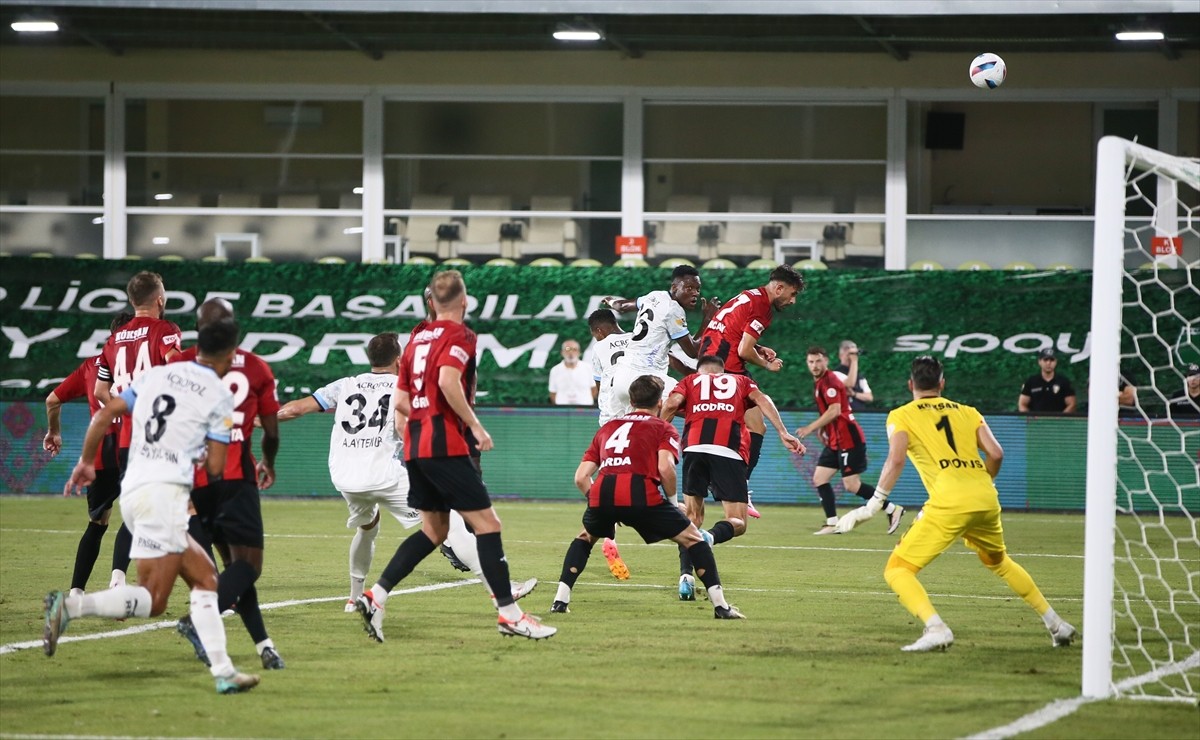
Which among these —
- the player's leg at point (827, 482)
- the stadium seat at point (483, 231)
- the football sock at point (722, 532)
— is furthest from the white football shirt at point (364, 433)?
the stadium seat at point (483, 231)

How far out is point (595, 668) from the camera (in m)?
7.89

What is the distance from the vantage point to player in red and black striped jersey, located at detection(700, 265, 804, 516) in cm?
1220

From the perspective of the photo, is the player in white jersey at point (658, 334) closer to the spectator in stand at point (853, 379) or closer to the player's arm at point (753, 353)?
the player's arm at point (753, 353)

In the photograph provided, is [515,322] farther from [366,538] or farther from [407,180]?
[366,538]

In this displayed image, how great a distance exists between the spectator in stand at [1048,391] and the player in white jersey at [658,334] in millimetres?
9846

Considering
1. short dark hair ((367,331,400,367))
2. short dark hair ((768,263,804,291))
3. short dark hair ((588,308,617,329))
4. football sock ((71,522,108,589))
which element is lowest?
football sock ((71,522,108,589))

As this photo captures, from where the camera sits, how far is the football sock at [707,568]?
9648 millimetres

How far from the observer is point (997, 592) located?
11.7 meters

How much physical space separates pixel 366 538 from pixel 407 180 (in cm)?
1793

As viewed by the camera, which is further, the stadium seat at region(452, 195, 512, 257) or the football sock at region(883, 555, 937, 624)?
the stadium seat at region(452, 195, 512, 257)

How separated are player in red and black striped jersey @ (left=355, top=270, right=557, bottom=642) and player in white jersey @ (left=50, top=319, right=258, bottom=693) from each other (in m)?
1.53

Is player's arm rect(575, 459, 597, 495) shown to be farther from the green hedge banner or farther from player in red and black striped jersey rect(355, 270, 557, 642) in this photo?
the green hedge banner

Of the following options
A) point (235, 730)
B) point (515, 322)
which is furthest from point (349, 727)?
point (515, 322)

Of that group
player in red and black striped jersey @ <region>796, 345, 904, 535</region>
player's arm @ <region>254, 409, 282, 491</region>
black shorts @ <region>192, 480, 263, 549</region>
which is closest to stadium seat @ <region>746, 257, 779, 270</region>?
player in red and black striped jersey @ <region>796, 345, 904, 535</region>
